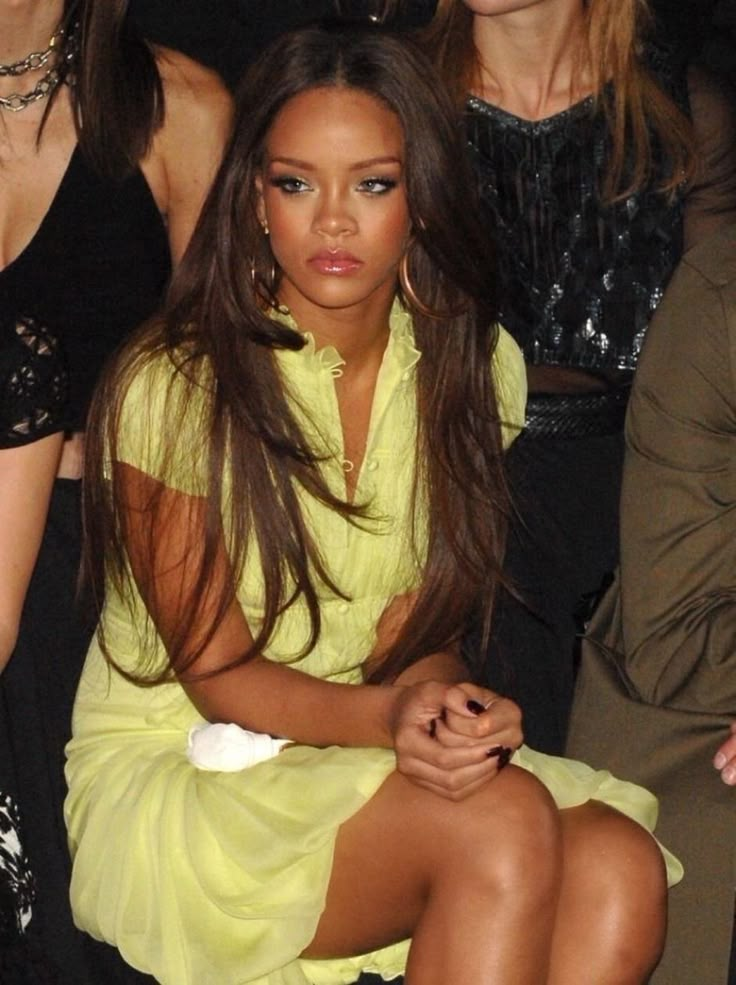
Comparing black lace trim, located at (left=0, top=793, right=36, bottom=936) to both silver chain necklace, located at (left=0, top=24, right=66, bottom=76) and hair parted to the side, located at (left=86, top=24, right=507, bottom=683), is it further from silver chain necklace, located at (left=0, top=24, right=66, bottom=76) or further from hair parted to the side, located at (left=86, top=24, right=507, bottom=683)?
silver chain necklace, located at (left=0, top=24, right=66, bottom=76)

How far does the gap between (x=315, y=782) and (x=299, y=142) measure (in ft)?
2.14

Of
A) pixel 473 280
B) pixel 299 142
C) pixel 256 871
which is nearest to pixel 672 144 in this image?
pixel 473 280

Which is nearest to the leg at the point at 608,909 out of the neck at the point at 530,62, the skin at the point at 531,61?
the skin at the point at 531,61

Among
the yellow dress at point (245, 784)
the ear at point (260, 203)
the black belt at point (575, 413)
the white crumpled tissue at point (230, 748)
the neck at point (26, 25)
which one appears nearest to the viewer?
the yellow dress at point (245, 784)

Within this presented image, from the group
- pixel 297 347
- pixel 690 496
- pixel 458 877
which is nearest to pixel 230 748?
pixel 458 877

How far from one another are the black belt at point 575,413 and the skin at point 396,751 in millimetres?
421

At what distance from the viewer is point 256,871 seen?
2.34 meters

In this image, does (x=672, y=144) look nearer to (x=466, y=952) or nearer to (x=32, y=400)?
(x=32, y=400)

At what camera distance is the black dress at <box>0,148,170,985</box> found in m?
2.58

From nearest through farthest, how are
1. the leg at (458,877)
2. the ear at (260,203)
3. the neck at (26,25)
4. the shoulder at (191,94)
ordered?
the leg at (458,877) < the ear at (260,203) < the neck at (26,25) < the shoulder at (191,94)

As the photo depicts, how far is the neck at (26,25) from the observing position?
2742mm

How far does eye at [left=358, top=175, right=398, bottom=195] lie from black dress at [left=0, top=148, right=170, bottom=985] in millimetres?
380

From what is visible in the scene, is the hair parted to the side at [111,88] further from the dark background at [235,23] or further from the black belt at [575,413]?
the black belt at [575,413]

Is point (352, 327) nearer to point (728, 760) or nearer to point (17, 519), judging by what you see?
point (17, 519)
